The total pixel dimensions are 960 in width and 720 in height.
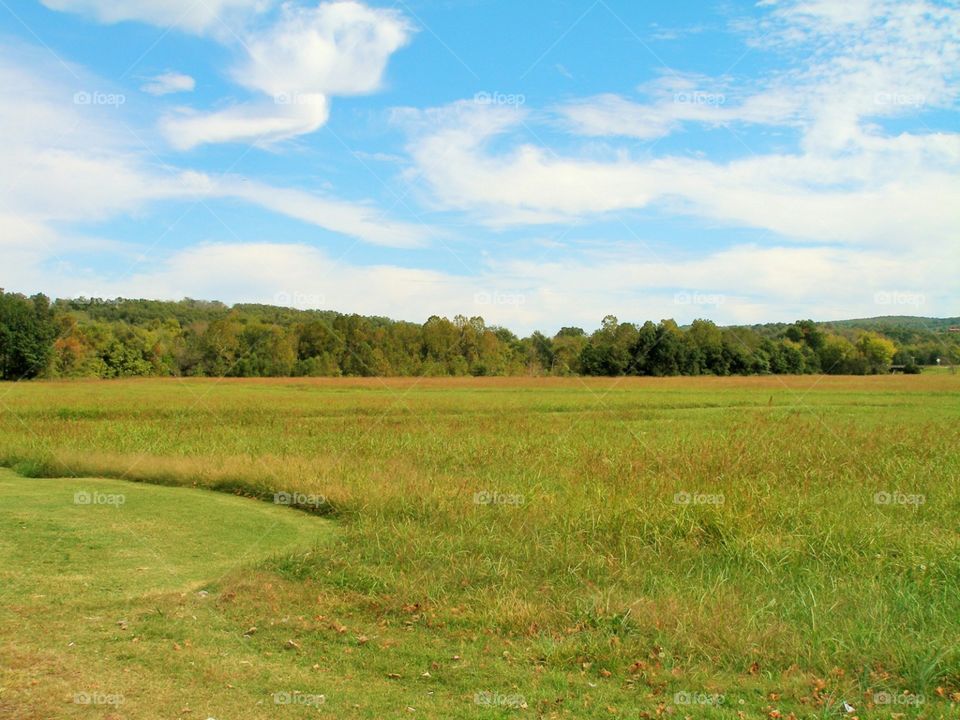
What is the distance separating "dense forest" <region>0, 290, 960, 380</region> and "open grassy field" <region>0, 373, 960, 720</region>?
40267mm

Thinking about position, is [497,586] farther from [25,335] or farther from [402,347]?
[25,335]

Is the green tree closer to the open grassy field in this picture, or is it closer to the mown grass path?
the open grassy field

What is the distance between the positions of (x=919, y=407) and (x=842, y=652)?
2977cm

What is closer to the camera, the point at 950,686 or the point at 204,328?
the point at 950,686

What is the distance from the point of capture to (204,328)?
5638cm

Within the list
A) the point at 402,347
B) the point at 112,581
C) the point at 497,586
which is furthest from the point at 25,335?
the point at 497,586

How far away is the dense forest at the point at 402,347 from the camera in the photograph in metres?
52.2

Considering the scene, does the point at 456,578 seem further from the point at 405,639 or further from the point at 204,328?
the point at 204,328

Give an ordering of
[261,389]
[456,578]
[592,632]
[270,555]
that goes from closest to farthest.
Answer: [592,632], [456,578], [270,555], [261,389]

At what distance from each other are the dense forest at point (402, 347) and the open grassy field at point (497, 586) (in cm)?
4027

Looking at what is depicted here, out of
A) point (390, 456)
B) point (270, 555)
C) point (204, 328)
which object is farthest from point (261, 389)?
point (270, 555)

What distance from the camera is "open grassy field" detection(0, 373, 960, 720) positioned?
15.6ft

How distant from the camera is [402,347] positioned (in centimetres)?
5512

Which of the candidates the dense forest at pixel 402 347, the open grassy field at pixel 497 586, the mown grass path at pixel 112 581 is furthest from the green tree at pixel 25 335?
the mown grass path at pixel 112 581
